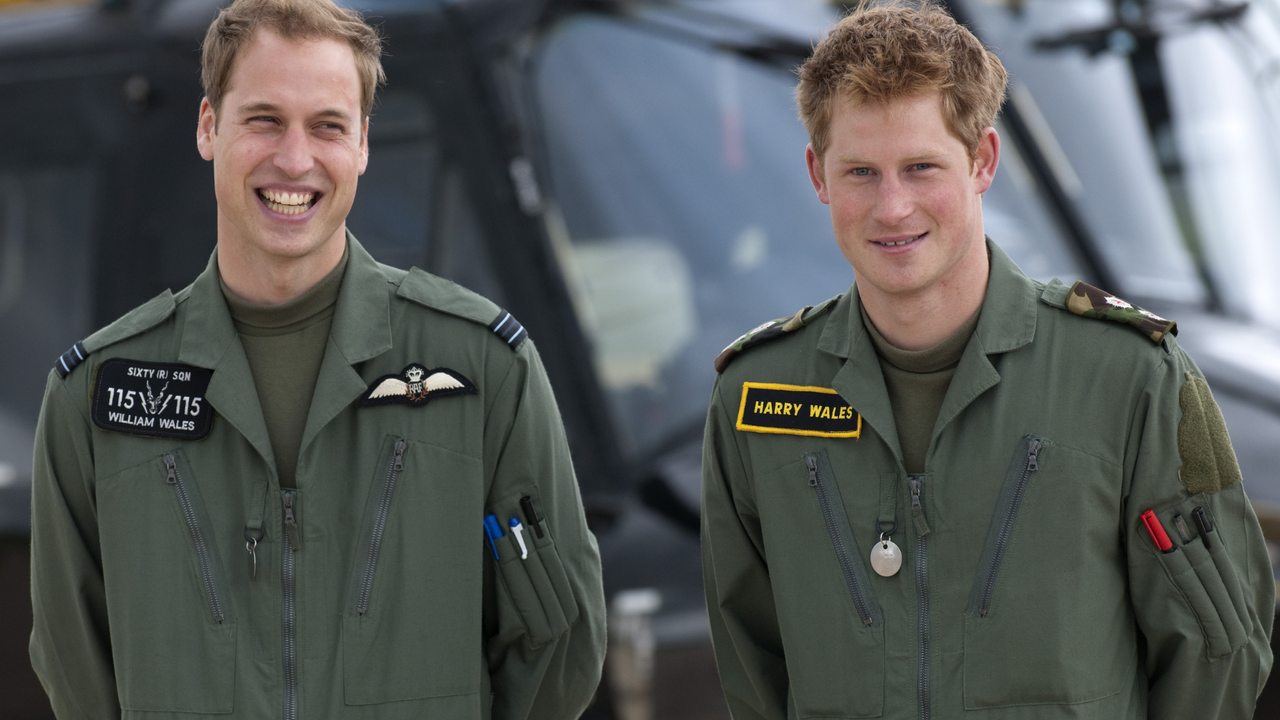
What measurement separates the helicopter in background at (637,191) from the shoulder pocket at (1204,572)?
1.69 metres

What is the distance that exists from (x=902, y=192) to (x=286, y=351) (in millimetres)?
946

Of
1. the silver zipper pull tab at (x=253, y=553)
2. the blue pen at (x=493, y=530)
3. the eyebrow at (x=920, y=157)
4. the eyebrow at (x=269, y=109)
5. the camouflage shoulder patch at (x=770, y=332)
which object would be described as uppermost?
the eyebrow at (x=269, y=109)

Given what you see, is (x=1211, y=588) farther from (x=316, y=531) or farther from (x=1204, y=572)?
(x=316, y=531)

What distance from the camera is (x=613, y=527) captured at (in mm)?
3797

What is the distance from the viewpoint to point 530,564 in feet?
7.41

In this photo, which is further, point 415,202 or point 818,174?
point 415,202

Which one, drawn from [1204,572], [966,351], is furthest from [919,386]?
[1204,572]

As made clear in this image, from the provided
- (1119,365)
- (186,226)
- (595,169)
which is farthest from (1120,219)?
(186,226)

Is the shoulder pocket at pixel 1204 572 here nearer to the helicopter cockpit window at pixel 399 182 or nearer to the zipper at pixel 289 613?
the zipper at pixel 289 613

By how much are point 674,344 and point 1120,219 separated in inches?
55.0

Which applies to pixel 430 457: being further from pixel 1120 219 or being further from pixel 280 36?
pixel 1120 219

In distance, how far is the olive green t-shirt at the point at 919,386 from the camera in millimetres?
2127

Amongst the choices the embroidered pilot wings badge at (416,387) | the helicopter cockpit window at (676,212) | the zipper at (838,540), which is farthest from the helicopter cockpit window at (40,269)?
the zipper at (838,540)

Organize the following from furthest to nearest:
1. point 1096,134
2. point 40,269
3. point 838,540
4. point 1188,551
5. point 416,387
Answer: point 40,269 → point 1096,134 → point 416,387 → point 838,540 → point 1188,551
